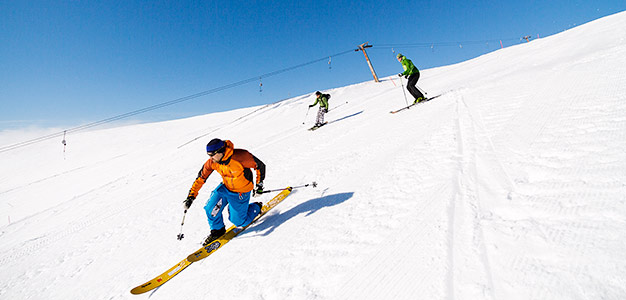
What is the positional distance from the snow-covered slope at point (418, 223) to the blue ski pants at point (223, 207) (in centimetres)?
28

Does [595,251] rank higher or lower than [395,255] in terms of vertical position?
lower

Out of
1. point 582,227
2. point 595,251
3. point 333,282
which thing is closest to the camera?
point 595,251

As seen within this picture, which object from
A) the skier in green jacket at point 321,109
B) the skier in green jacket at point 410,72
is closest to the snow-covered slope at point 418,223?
the skier in green jacket at point 410,72

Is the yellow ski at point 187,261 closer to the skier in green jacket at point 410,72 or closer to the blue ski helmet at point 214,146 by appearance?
the blue ski helmet at point 214,146

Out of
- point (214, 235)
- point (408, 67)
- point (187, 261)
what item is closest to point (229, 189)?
point (214, 235)

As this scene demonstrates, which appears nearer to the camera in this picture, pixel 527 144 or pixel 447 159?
pixel 527 144

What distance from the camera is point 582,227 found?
1879 millimetres

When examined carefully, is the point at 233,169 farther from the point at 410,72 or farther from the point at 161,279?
the point at 410,72

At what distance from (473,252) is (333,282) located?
1.22 m

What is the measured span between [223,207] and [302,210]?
1263 mm

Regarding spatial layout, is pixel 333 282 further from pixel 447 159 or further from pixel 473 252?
pixel 447 159

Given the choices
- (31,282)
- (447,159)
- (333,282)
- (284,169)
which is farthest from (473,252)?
(31,282)

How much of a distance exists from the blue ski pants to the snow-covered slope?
0.90 ft

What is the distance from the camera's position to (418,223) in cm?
260
